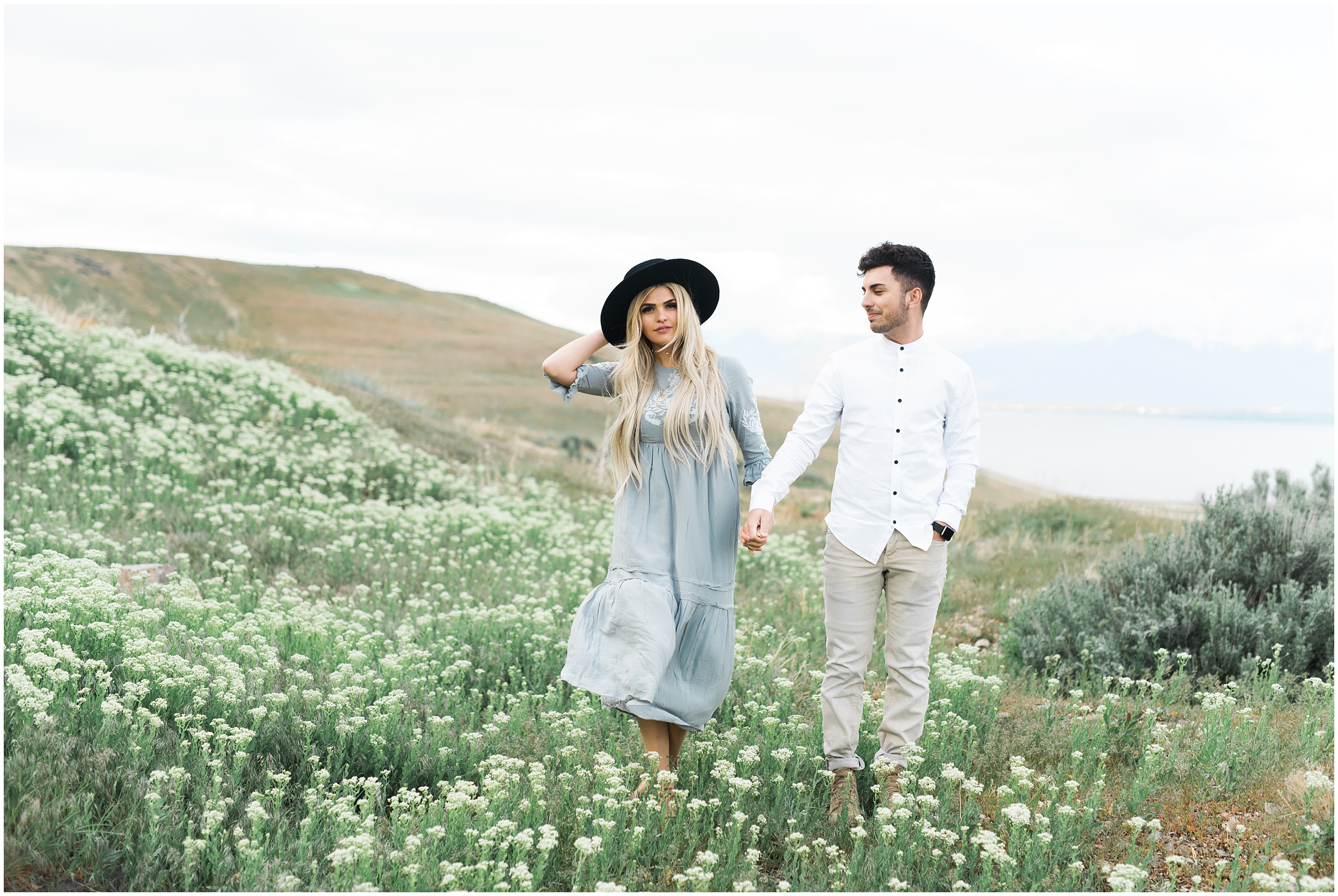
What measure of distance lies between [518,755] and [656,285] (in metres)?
2.36

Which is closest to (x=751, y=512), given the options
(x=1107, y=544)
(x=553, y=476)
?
(x=1107, y=544)

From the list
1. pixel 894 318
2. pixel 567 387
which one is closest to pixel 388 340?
pixel 567 387

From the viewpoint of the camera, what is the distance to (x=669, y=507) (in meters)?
4.29

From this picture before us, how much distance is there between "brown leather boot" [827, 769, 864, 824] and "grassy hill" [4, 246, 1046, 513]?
10.6 meters

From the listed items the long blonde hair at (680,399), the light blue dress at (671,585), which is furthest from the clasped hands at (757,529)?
the long blonde hair at (680,399)

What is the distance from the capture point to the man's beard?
13.8ft

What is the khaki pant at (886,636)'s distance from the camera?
165 inches

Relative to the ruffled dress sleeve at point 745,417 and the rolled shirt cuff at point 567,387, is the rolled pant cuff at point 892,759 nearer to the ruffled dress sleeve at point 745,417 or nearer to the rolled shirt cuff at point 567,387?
the ruffled dress sleeve at point 745,417

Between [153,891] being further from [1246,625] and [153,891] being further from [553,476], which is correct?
[553,476]

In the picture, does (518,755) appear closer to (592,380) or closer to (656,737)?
(656,737)

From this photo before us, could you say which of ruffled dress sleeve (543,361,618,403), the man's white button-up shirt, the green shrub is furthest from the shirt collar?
the green shrub

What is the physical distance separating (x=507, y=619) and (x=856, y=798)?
9.86 ft

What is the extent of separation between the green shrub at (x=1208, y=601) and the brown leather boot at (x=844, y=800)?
2.83m

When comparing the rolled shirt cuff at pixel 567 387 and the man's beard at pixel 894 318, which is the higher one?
the man's beard at pixel 894 318
